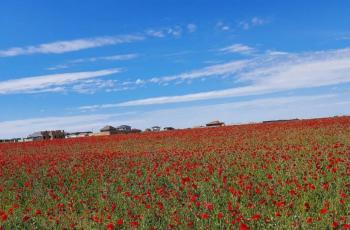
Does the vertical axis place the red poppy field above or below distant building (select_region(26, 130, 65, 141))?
A: below

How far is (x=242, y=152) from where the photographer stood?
17.0 metres

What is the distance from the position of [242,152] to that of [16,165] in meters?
9.27

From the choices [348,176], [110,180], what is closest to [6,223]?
[110,180]

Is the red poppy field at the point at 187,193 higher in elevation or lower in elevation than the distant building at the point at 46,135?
lower

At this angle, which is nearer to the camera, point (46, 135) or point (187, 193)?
point (187, 193)

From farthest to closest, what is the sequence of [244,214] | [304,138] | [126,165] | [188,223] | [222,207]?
1. [304,138]
2. [126,165]
3. [222,207]
4. [244,214]
5. [188,223]

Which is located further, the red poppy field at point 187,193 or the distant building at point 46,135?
the distant building at point 46,135

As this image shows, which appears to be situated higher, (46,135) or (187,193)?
(46,135)

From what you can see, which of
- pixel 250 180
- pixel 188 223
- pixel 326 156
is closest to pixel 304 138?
pixel 326 156

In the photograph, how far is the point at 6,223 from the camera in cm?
877

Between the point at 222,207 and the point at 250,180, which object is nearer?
the point at 222,207

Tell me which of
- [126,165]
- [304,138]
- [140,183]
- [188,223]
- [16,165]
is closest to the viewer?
[188,223]

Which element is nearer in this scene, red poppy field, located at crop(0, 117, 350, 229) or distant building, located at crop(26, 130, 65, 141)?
red poppy field, located at crop(0, 117, 350, 229)

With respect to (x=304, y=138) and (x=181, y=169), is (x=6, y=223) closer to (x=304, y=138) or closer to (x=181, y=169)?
(x=181, y=169)
